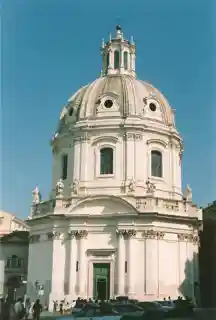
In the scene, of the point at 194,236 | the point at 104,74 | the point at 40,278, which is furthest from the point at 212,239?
the point at 104,74

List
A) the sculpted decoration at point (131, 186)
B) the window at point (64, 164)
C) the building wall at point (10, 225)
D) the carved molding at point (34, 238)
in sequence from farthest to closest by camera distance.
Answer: the building wall at point (10, 225), the window at point (64, 164), the carved molding at point (34, 238), the sculpted decoration at point (131, 186)

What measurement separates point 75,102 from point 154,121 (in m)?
8.11

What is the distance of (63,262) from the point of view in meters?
46.5

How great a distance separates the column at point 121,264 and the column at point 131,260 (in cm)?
45

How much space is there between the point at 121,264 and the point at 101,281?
2.39 m

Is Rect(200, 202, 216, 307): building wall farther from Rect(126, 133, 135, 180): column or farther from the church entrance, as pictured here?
the church entrance

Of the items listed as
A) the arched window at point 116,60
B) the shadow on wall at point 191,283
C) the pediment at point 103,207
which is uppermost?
the arched window at point 116,60

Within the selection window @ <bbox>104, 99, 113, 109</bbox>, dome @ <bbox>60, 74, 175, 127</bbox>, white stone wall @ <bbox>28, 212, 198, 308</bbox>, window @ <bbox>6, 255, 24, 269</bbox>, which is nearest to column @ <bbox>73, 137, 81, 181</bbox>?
dome @ <bbox>60, 74, 175, 127</bbox>

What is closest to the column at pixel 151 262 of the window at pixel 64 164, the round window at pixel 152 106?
the window at pixel 64 164

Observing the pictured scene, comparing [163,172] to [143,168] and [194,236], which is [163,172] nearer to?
[143,168]

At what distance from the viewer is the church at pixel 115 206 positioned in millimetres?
45531

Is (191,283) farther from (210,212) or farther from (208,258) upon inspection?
(210,212)

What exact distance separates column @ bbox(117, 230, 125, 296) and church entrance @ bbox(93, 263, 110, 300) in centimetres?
128

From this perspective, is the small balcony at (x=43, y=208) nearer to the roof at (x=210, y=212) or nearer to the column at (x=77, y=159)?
the column at (x=77, y=159)
